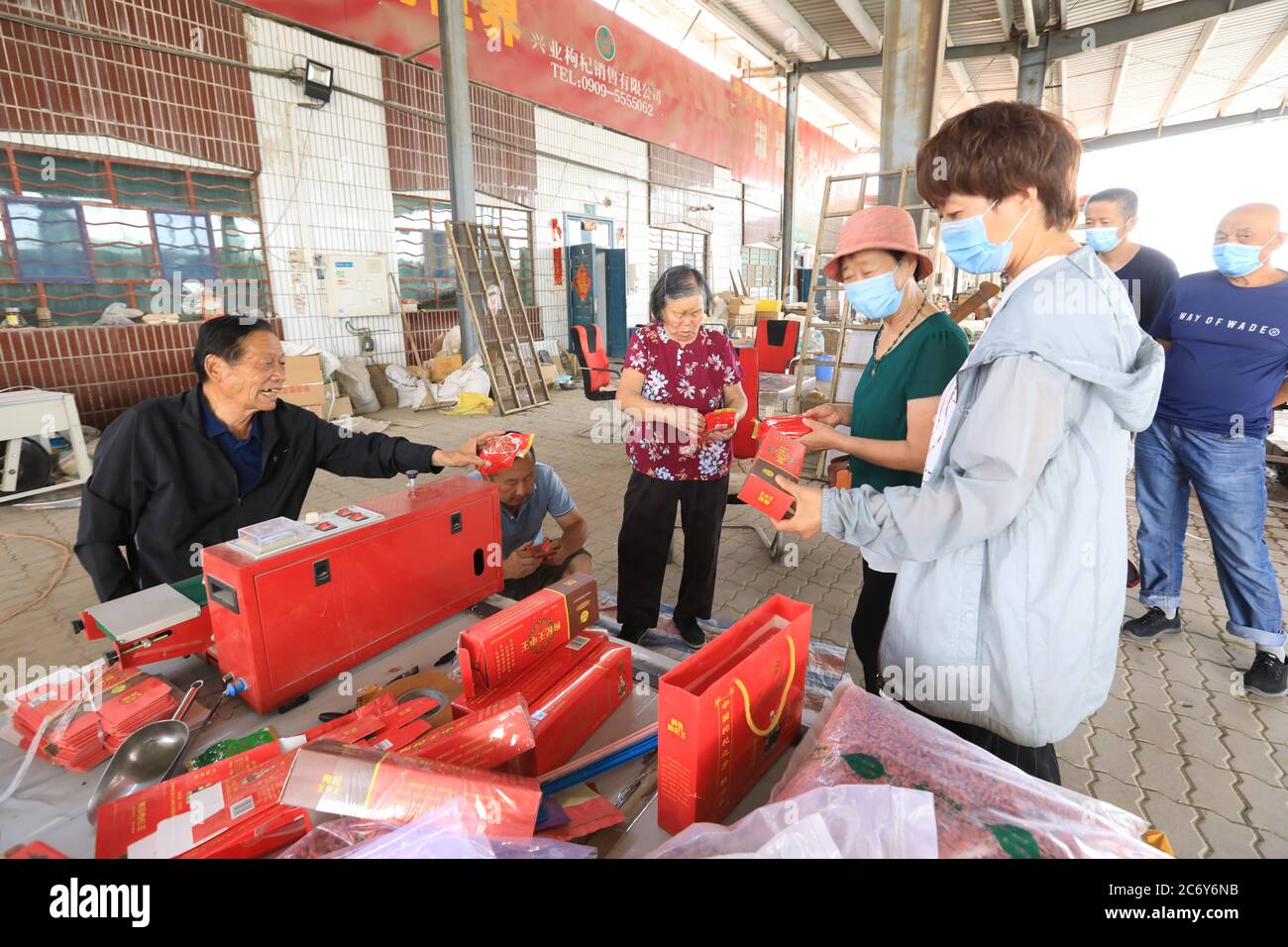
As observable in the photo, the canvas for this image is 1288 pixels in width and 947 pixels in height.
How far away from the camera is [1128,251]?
3.26 m

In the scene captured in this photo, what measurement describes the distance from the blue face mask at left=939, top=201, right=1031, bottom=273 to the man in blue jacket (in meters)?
2.20

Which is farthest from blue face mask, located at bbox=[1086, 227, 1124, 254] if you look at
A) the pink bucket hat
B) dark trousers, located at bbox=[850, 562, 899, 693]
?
dark trousers, located at bbox=[850, 562, 899, 693]

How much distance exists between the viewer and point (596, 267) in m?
11.3

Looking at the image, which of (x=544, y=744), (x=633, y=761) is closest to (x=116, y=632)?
(x=544, y=744)

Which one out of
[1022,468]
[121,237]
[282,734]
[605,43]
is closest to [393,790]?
[282,734]

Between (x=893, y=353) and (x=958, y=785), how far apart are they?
3.75ft

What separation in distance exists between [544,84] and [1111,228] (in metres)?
8.83

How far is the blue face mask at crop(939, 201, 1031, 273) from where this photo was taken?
1134 millimetres

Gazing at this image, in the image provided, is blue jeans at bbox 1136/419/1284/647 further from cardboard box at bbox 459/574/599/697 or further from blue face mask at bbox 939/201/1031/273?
cardboard box at bbox 459/574/599/697

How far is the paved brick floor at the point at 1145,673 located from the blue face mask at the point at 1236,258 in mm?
1663

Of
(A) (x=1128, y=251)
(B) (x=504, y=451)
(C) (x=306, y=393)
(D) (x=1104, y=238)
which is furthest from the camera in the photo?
(C) (x=306, y=393)

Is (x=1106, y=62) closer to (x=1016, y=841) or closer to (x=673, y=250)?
(x=673, y=250)

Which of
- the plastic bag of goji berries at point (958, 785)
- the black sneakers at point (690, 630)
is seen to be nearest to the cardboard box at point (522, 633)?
the plastic bag of goji berries at point (958, 785)
